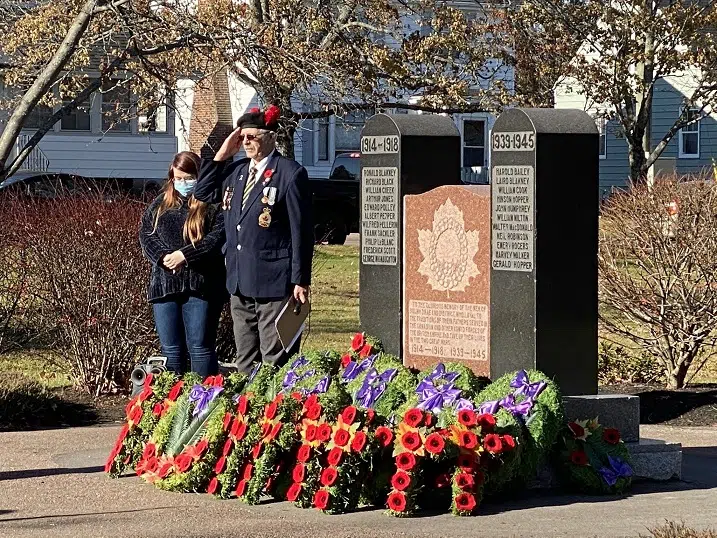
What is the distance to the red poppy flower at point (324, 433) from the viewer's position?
6.33 metres

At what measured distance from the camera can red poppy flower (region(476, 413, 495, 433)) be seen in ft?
20.9

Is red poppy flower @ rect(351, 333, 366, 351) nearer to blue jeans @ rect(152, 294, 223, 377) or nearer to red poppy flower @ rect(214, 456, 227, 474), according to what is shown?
blue jeans @ rect(152, 294, 223, 377)

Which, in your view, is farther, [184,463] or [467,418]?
[184,463]

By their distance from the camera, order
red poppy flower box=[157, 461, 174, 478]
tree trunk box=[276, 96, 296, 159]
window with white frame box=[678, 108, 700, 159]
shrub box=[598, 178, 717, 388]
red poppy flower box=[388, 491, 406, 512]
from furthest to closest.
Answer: window with white frame box=[678, 108, 700, 159], tree trunk box=[276, 96, 296, 159], shrub box=[598, 178, 717, 388], red poppy flower box=[157, 461, 174, 478], red poppy flower box=[388, 491, 406, 512]

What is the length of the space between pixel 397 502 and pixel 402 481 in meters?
0.10

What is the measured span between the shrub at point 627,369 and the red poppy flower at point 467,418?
5043mm

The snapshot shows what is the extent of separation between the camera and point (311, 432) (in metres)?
6.41

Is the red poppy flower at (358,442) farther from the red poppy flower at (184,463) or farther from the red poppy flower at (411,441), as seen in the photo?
the red poppy flower at (184,463)

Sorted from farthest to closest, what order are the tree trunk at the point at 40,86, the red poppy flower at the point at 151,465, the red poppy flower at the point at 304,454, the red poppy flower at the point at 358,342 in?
the tree trunk at the point at 40,86, the red poppy flower at the point at 358,342, the red poppy flower at the point at 151,465, the red poppy flower at the point at 304,454

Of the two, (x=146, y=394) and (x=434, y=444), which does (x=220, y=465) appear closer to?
(x=146, y=394)

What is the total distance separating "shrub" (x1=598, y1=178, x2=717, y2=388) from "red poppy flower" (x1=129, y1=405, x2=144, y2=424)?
4597 millimetres

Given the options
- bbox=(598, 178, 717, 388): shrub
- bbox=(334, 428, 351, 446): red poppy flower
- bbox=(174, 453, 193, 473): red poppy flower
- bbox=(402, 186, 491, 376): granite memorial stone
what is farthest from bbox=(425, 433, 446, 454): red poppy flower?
bbox=(598, 178, 717, 388): shrub

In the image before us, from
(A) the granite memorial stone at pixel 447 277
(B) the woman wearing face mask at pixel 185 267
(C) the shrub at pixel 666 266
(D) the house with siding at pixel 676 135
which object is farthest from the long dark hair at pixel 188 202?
(D) the house with siding at pixel 676 135

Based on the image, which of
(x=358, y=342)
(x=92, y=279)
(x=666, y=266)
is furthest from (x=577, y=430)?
(x=92, y=279)
